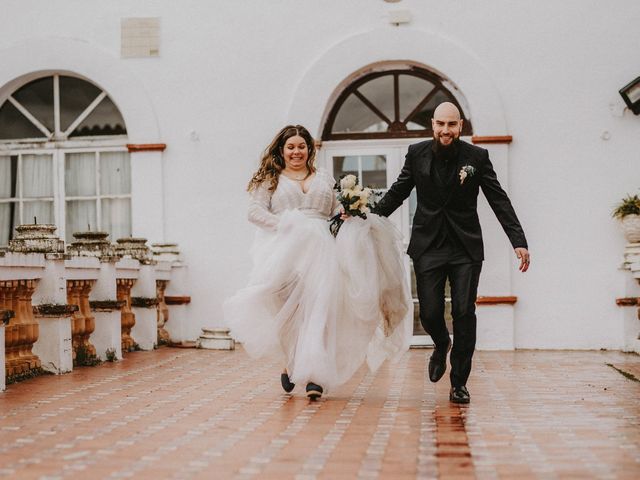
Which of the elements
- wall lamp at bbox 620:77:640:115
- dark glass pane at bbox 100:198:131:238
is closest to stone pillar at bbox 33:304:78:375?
dark glass pane at bbox 100:198:131:238

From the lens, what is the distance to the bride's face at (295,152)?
25.6 feet

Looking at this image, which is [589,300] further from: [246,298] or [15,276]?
[15,276]

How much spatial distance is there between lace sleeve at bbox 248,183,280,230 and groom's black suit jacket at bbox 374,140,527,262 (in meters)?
1.05

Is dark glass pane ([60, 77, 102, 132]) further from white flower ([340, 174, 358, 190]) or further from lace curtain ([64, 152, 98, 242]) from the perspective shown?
white flower ([340, 174, 358, 190])

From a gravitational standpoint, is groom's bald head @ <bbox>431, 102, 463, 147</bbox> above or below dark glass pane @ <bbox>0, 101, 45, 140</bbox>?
below

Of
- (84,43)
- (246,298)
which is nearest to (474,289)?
(246,298)

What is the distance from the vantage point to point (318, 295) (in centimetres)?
737

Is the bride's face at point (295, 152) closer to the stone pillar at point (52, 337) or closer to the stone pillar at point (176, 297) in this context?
the stone pillar at point (52, 337)

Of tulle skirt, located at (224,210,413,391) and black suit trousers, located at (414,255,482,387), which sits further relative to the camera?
tulle skirt, located at (224,210,413,391)

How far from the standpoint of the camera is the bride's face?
7805 mm

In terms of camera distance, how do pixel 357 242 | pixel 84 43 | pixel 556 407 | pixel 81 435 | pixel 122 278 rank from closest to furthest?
pixel 81 435, pixel 556 407, pixel 357 242, pixel 122 278, pixel 84 43

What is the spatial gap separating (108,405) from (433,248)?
235 centimetres

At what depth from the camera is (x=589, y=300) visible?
467 inches

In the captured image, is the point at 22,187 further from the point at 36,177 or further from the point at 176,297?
the point at 176,297
